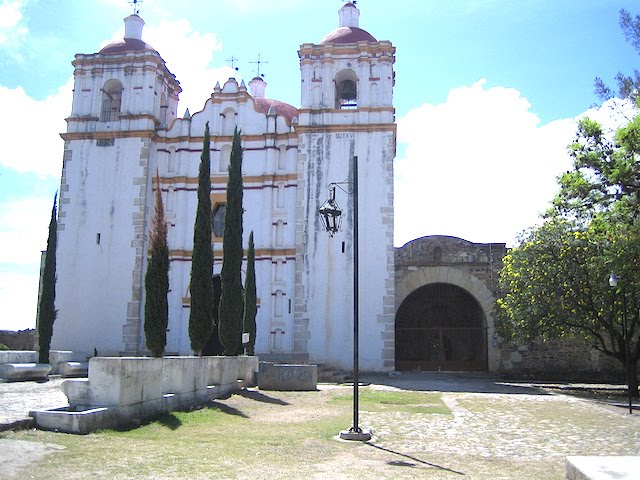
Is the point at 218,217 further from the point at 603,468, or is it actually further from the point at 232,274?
the point at 603,468

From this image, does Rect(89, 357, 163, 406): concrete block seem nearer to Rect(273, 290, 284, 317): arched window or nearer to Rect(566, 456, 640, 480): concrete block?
Rect(566, 456, 640, 480): concrete block

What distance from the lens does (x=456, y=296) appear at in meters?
24.9

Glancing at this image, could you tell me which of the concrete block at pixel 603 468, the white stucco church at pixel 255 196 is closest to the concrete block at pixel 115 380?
the concrete block at pixel 603 468

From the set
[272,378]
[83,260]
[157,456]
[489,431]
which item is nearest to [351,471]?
[157,456]

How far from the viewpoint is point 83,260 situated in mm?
23844

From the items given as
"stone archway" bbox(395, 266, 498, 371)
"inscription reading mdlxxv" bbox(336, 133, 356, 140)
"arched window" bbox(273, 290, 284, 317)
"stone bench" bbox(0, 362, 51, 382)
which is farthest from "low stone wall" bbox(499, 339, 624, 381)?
"stone bench" bbox(0, 362, 51, 382)

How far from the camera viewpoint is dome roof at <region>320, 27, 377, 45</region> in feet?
80.6

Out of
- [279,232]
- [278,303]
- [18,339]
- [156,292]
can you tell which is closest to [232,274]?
[156,292]

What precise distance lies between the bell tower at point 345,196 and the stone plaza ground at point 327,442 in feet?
27.3

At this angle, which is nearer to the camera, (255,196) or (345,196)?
(345,196)

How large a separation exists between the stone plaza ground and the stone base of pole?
0.43ft

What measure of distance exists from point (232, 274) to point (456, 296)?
11639 mm

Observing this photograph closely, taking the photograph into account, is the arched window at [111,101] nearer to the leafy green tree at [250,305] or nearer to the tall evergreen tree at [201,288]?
the leafy green tree at [250,305]

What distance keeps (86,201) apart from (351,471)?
20.4 metres
